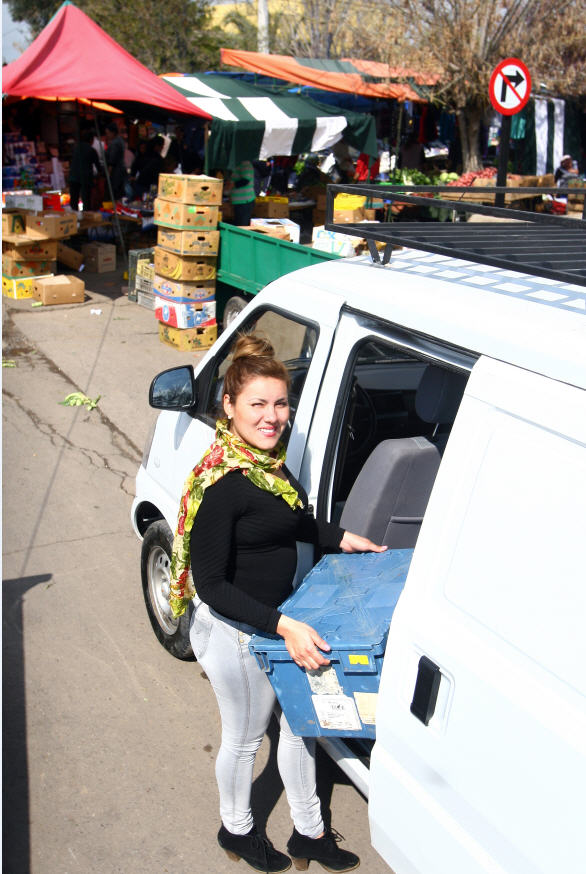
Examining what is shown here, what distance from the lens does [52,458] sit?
6.51m

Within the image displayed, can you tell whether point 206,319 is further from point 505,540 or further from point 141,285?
point 505,540

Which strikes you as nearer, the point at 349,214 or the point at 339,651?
the point at 339,651

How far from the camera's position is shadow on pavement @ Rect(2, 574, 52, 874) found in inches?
118

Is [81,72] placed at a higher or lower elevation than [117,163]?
higher

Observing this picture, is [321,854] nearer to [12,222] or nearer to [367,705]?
[367,705]

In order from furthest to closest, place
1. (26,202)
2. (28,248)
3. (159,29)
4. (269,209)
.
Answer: (159,29) → (269,209) → (28,248) → (26,202)

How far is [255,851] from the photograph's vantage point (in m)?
2.91

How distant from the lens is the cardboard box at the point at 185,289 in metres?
9.39

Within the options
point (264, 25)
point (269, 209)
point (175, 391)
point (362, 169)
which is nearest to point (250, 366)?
point (175, 391)

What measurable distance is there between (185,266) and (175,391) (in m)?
6.25

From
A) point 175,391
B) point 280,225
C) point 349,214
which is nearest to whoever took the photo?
point 175,391

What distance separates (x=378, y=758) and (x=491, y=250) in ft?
5.14

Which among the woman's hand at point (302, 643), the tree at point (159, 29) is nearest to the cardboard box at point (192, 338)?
the woman's hand at point (302, 643)

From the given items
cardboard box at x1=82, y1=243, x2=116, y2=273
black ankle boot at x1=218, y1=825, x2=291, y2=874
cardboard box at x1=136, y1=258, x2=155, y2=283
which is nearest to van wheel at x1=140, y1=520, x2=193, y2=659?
black ankle boot at x1=218, y1=825, x2=291, y2=874
